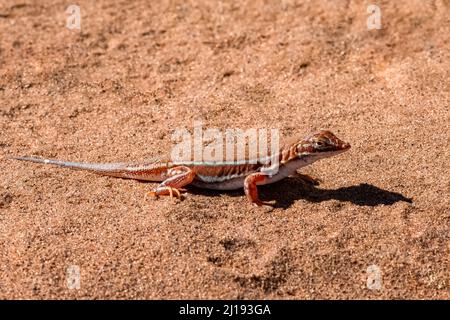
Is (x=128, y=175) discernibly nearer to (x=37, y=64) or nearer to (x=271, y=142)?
(x=271, y=142)

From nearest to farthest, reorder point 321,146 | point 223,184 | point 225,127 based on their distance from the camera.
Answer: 1. point 321,146
2. point 223,184
3. point 225,127

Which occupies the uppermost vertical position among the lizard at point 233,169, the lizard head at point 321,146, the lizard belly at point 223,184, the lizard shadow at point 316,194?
the lizard head at point 321,146

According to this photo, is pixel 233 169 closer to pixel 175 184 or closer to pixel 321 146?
pixel 175 184

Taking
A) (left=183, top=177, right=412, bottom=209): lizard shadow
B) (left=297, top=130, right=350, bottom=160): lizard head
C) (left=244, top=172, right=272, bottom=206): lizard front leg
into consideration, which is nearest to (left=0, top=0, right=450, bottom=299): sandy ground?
(left=183, top=177, right=412, bottom=209): lizard shadow

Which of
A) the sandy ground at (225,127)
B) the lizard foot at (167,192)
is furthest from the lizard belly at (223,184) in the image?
the lizard foot at (167,192)

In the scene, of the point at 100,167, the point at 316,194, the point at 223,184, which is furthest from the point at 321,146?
the point at 100,167

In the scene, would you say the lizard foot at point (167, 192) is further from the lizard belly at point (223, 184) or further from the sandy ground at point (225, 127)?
the lizard belly at point (223, 184)
